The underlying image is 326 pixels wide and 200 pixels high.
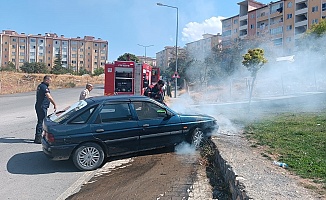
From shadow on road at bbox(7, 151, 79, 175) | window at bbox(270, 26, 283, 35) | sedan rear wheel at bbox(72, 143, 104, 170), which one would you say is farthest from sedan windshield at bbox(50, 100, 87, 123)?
window at bbox(270, 26, 283, 35)

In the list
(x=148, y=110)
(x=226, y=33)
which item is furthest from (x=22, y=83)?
(x=226, y=33)

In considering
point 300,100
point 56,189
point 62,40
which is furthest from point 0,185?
point 62,40

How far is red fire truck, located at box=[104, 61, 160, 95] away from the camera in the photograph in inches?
653

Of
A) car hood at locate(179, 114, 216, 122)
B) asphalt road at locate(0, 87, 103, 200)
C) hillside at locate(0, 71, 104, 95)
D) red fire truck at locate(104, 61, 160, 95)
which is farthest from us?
hillside at locate(0, 71, 104, 95)

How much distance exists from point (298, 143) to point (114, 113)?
3.88 m

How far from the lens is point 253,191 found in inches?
145

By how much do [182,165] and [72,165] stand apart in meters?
2.20

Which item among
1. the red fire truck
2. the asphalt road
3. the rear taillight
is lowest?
the asphalt road

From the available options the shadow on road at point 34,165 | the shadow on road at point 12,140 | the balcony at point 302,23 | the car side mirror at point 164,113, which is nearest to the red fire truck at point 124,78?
the shadow on road at point 12,140

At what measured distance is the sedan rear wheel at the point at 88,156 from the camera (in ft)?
18.8

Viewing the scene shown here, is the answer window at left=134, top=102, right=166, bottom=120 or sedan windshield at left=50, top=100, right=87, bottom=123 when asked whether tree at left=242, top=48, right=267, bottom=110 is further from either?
sedan windshield at left=50, top=100, right=87, bottom=123

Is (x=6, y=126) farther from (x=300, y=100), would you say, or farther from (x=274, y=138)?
(x=300, y=100)

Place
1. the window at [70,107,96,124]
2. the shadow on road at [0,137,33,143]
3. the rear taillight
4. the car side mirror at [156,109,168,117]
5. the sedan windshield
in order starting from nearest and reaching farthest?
the rear taillight, the window at [70,107,96,124], the sedan windshield, the car side mirror at [156,109,168,117], the shadow on road at [0,137,33,143]

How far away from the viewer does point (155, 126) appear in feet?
21.2
